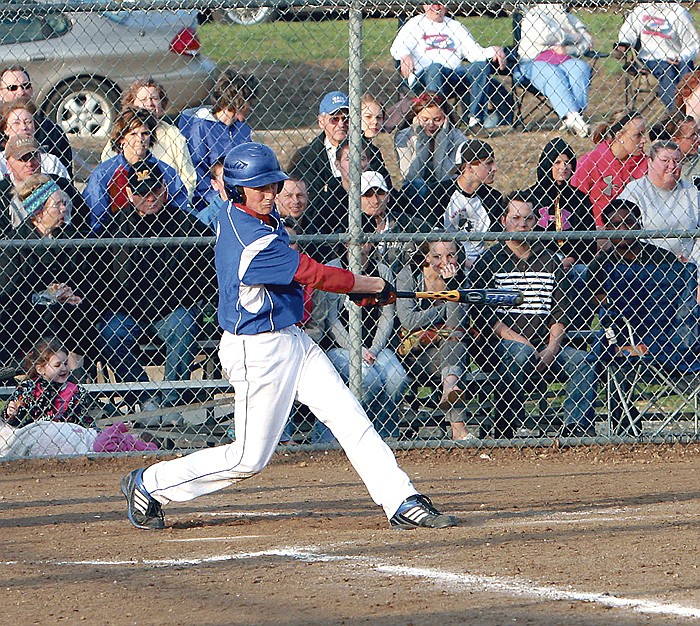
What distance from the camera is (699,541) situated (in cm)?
495

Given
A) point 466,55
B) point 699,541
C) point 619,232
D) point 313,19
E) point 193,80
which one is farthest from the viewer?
point 193,80

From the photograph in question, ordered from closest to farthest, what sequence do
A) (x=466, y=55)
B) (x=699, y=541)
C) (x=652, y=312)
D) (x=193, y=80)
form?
(x=699, y=541), (x=652, y=312), (x=466, y=55), (x=193, y=80)

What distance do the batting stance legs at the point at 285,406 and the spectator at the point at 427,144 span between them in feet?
8.75

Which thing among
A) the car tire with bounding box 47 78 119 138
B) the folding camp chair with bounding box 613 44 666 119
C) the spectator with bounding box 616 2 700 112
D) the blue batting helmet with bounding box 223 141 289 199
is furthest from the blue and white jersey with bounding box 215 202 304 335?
the spectator with bounding box 616 2 700 112

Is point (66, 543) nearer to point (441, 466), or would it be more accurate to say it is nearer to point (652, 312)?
point (441, 466)

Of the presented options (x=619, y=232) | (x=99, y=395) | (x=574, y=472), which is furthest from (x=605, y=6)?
(x=99, y=395)

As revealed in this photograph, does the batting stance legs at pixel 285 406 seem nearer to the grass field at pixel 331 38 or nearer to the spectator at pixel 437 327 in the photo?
the spectator at pixel 437 327

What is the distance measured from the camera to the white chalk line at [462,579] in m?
4.00

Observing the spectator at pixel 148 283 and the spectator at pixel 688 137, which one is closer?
the spectator at pixel 148 283

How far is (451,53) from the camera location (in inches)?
394

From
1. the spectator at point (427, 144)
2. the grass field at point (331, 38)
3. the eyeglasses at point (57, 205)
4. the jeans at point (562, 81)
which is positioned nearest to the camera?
the eyeglasses at point (57, 205)

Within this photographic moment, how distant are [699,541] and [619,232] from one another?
2334 millimetres

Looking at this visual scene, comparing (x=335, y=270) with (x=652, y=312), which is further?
(x=652, y=312)

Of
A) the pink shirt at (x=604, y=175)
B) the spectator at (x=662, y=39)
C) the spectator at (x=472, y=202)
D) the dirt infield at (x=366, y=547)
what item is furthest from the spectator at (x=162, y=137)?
the spectator at (x=662, y=39)
